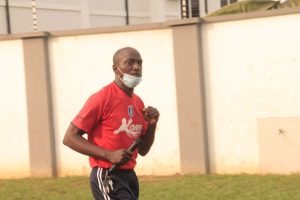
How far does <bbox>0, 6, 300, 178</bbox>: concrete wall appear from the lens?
8.22 meters

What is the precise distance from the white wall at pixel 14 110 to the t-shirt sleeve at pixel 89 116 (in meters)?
5.49

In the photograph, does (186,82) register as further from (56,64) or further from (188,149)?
(56,64)

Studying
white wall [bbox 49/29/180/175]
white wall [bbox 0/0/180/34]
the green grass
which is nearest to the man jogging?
the green grass

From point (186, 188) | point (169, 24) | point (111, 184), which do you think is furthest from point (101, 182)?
point (169, 24)

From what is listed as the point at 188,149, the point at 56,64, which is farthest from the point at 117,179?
the point at 56,64

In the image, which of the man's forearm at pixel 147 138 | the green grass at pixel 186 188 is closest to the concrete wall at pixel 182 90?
the green grass at pixel 186 188

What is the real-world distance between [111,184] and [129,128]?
0.38 metres

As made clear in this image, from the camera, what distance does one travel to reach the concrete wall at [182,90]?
27.0 ft

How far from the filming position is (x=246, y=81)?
834 cm

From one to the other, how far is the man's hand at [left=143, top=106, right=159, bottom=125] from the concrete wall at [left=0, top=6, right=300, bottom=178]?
14.8 ft

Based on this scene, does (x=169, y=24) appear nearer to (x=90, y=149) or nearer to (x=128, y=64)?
(x=128, y=64)

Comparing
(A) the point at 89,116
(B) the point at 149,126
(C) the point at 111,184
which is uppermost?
(A) the point at 89,116

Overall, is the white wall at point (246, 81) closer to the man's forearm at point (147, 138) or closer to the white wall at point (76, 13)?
the man's forearm at point (147, 138)

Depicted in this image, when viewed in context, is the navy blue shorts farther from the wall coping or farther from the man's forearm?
the wall coping
